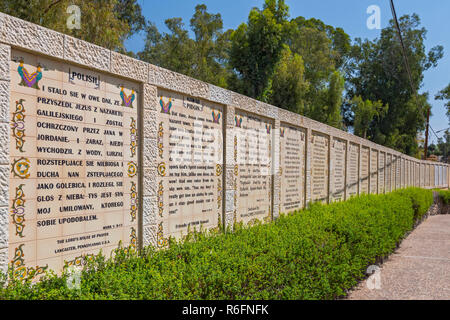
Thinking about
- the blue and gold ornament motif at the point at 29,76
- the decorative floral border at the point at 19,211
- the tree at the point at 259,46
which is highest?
the tree at the point at 259,46

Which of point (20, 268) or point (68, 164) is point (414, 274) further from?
point (20, 268)

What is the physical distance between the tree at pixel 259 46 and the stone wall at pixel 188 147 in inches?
356

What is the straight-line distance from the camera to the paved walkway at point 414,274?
5699 millimetres

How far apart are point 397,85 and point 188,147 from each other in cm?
3466

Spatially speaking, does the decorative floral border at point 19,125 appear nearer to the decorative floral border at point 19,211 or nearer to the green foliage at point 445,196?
the decorative floral border at point 19,211

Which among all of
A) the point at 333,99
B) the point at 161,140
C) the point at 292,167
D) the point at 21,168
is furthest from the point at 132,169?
the point at 333,99

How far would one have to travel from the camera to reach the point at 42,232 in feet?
9.50

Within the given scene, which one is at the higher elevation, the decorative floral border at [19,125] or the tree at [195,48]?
the tree at [195,48]

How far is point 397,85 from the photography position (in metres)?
34.4

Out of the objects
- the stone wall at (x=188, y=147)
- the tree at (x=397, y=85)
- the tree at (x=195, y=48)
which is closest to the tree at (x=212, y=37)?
the tree at (x=195, y=48)

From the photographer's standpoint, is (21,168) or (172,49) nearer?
(21,168)

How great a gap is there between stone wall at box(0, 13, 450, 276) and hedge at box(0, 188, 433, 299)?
13.6 inches

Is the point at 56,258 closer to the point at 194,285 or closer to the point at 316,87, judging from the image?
the point at 194,285
